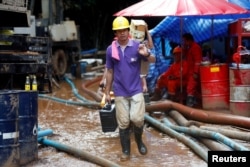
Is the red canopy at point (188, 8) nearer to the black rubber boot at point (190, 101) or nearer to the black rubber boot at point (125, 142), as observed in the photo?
the black rubber boot at point (190, 101)

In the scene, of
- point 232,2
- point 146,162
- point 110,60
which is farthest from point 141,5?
point 146,162

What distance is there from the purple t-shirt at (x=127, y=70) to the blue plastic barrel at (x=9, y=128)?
1359mm

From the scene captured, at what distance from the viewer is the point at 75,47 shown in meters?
18.7

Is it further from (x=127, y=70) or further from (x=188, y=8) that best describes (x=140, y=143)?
(x=188, y=8)

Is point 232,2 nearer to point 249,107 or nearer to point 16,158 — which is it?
point 249,107

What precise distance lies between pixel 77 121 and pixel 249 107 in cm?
330

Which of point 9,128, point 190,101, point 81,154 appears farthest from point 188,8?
point 9,128

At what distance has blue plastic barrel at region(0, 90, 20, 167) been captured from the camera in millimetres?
5656

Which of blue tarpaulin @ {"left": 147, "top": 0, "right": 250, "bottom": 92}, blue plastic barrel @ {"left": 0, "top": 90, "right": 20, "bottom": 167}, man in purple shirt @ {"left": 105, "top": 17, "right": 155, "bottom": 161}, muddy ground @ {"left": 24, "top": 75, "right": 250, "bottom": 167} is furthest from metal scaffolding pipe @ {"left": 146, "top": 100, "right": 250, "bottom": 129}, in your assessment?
blue plastic barrel @ {"left": 0, "top": 90, "right": 20, "bottom": 167}

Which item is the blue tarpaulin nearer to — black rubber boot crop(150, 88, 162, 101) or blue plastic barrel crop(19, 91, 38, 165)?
black rubber boot crop(150, 88, 162, 101)

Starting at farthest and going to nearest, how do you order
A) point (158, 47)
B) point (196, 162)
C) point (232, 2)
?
point (158, 47) < point (232, 2) < point (196, 162)

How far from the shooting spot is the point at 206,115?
26.8ft

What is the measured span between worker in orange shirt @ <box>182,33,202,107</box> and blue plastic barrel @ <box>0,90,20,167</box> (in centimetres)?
493

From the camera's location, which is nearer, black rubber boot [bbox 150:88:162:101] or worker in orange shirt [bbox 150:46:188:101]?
worker in orange shirt [bbox 150:46:188:101]
